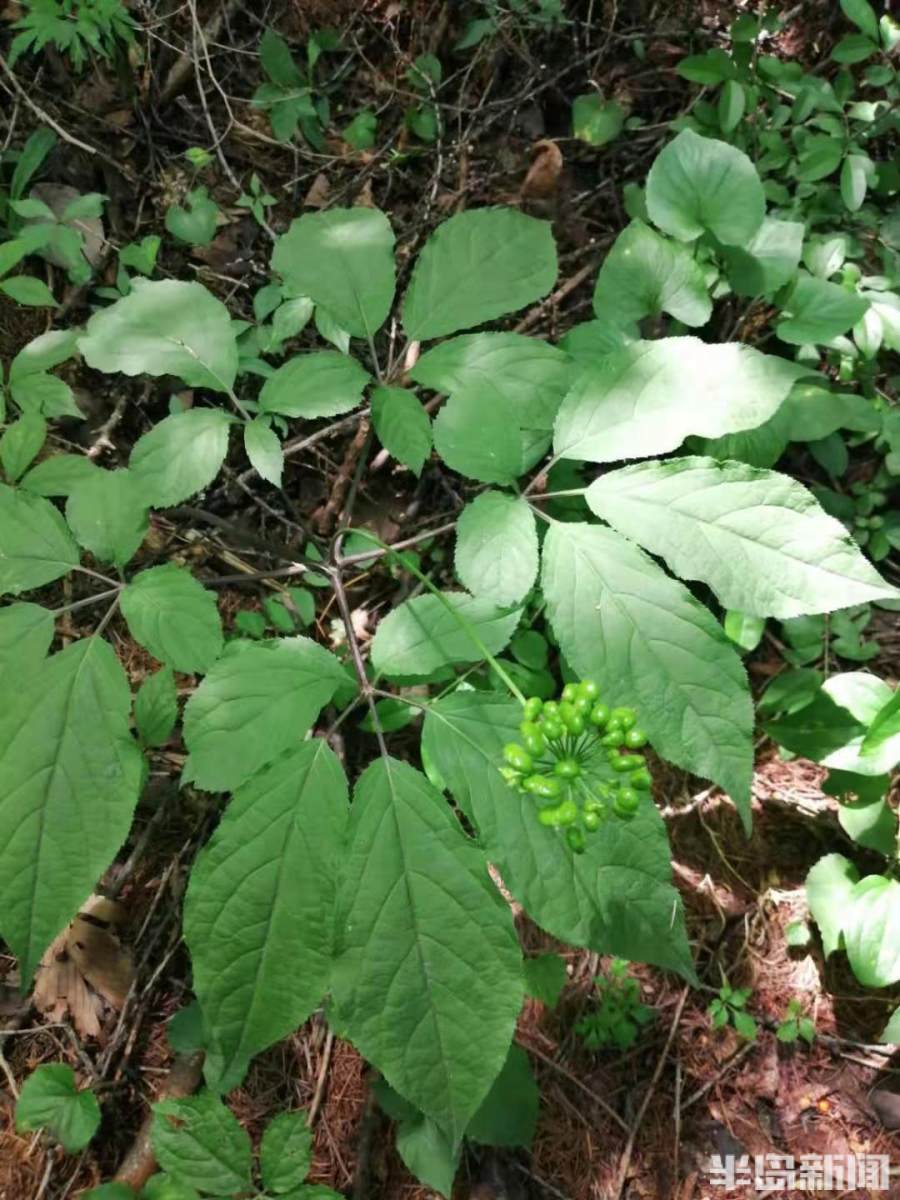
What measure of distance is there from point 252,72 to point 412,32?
0.64 metres

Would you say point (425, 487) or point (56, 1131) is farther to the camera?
point (425, 487)

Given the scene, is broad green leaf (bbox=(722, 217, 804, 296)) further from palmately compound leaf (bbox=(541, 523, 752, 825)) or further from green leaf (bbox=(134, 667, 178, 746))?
green leaf (bbox=(134, 667, 178, 746))

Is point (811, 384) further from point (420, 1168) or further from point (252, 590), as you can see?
point (420, 1168)

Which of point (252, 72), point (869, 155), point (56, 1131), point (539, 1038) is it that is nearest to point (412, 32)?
point (252, 72)

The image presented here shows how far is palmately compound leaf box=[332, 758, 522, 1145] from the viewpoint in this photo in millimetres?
1335

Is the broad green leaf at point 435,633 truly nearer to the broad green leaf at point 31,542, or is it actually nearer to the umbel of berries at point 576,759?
the umbel of berries at point 576,759

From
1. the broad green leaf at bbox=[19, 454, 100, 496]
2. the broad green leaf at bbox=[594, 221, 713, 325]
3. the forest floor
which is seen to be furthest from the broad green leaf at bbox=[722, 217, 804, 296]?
the broad green leaf at bbox=[19, 454, 100, 496]

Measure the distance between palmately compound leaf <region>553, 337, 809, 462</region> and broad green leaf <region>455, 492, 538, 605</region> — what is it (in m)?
0.20

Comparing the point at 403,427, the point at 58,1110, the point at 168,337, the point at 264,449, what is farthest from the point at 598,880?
the point at 58,1110

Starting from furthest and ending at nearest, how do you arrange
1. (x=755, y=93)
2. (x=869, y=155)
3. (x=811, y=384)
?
(x=869, y=155) < (x=755, y=93) < (x=811, y=384)

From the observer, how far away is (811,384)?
8.48ft

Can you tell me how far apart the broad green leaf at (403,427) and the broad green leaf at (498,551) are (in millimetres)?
238

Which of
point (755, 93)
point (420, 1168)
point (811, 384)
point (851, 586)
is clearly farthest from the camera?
point (755, 93)

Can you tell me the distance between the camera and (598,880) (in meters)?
1.44
